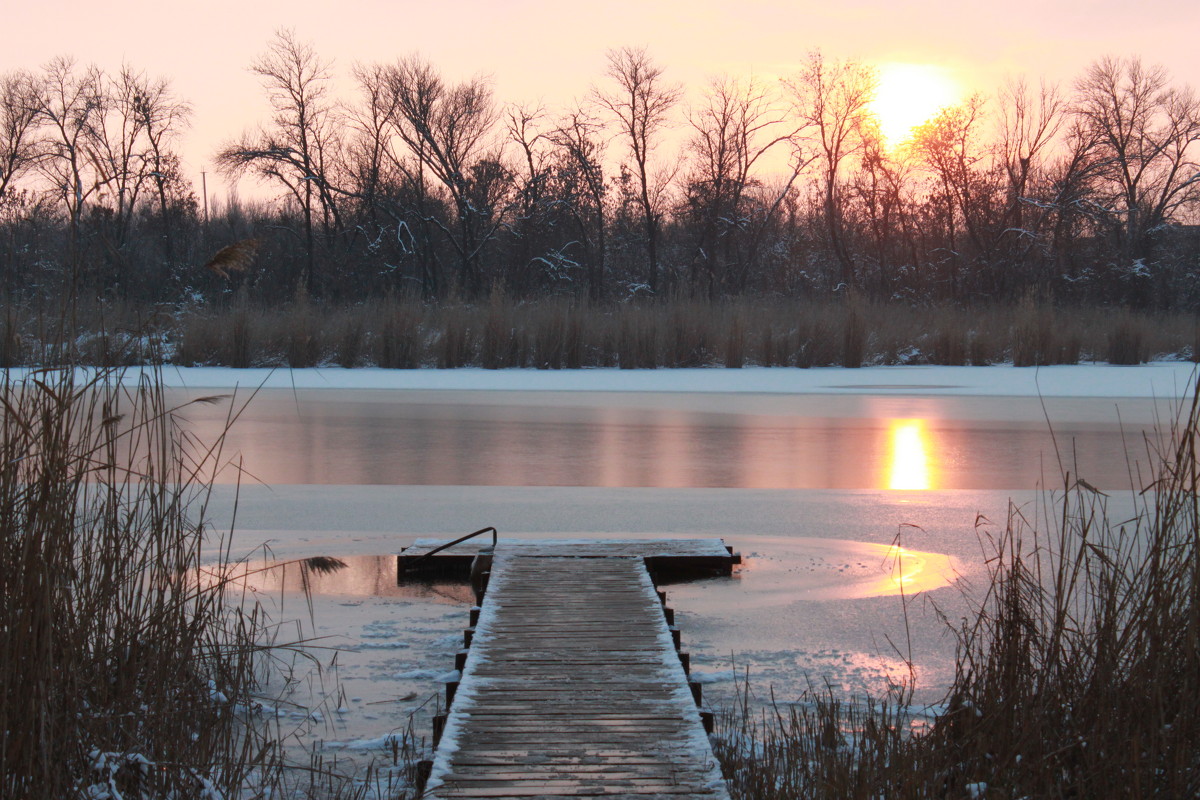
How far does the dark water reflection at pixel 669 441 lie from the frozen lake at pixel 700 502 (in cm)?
3

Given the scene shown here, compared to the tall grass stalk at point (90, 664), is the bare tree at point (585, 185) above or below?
above

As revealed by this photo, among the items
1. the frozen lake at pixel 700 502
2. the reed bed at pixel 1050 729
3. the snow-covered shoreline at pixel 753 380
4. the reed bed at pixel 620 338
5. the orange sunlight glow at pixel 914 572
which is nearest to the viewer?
the reed bed at pixel 1050 729

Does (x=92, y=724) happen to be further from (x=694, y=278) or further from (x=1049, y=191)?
(x=1049, y=191)

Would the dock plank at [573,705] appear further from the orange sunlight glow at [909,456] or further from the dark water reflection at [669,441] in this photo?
the orange sunlight glow at [909,456]

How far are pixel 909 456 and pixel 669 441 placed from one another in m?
1.86

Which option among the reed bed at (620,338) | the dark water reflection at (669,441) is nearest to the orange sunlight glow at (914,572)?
the dark water reflection at (669,441)

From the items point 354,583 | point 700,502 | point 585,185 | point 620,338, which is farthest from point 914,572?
point 585,185

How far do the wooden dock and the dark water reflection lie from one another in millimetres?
2322

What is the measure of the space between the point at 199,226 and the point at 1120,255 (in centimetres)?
2429

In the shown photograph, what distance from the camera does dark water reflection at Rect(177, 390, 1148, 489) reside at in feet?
21.4

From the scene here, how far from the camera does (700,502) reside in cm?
580

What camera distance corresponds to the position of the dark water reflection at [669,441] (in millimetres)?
6523

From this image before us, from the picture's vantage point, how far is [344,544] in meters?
A: 4.75

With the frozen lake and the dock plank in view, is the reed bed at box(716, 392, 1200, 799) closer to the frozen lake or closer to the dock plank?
the dock plank
